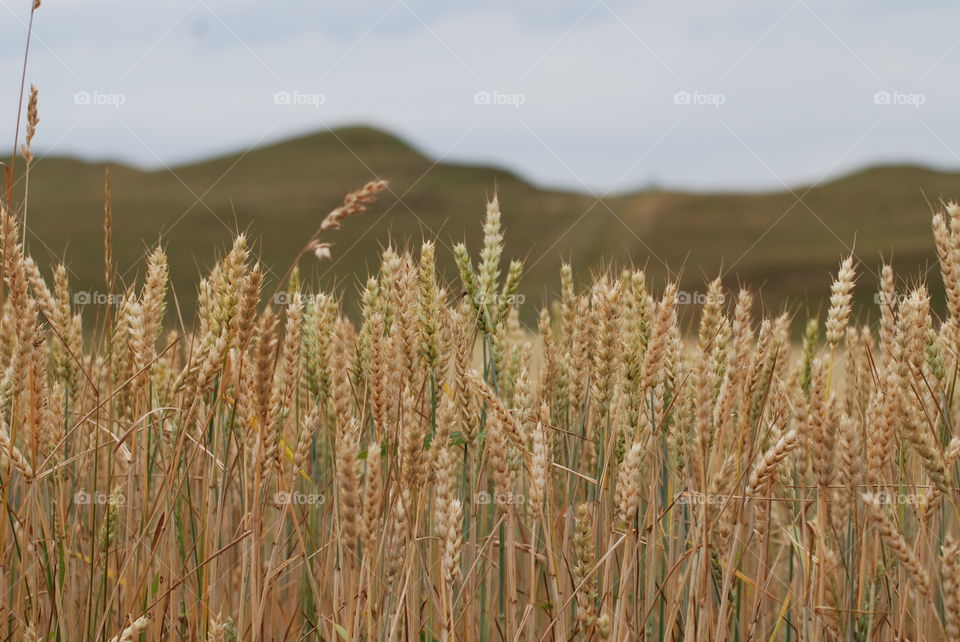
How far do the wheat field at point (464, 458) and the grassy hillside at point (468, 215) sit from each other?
230 feet

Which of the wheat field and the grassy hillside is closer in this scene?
the wheat field

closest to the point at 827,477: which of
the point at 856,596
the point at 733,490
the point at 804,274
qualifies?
the point at 733,490

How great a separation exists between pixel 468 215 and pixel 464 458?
96940 mm

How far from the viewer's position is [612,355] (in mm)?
2475

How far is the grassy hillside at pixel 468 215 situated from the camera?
81750mm

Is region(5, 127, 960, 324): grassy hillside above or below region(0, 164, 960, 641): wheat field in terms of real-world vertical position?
above

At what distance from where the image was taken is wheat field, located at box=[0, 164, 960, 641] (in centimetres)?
194

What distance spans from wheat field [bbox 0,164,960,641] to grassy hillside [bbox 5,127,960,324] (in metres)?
70.1

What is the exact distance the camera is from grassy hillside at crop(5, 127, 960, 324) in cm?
8175

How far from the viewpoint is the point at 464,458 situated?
7.89 ft

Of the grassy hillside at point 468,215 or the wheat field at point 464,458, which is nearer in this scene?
the wheat field at point 464,458

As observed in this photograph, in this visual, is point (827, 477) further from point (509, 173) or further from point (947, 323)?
point (509, 173)

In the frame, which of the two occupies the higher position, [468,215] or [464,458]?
[468,215]

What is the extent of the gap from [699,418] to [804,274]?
8632 cm
